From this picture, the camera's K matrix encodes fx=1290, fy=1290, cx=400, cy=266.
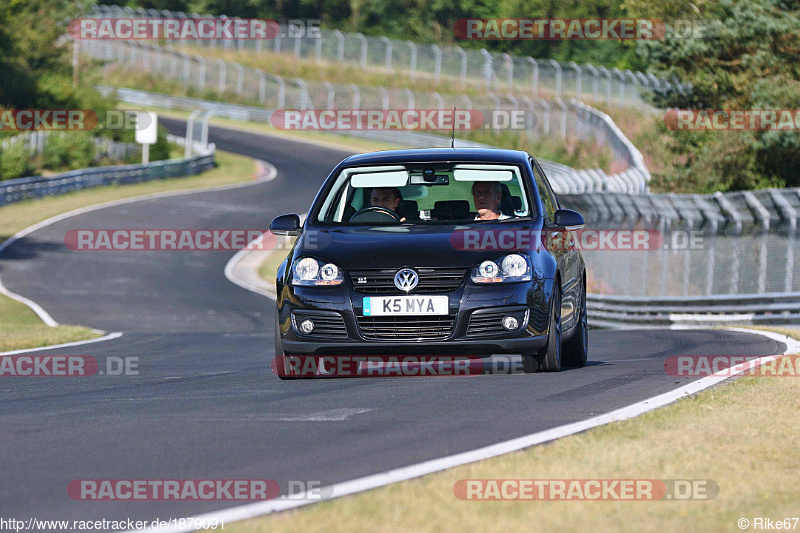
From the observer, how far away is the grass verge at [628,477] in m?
4.56

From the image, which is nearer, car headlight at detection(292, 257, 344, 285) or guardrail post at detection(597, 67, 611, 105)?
car headlight at detection(292, 257, 344, 285)

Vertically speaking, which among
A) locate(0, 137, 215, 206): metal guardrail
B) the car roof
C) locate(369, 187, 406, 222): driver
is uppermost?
the car roof

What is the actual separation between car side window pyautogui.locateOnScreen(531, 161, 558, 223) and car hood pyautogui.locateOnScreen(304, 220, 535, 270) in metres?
0.62

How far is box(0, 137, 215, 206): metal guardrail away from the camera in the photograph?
4128 cm

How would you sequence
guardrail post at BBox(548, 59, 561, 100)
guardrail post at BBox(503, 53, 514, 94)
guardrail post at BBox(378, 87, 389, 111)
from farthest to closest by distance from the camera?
1. guardrail post at BBox(378, 87, 389, 111)
2. guardrail post at BBox(503, 53, 514, 94)
3. guardrail post at BBox(548, 59, 561, 100)

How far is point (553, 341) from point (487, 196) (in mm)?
1309

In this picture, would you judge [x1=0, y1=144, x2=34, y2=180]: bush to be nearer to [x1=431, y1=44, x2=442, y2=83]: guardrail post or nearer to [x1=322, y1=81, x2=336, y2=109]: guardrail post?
[x1=322, y1=81, x2=336, y2=109]: guardrail post

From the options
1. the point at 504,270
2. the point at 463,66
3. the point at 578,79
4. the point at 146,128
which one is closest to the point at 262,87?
the point at 463,66

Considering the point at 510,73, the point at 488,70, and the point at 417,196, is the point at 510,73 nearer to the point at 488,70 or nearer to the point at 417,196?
the point at 488,70

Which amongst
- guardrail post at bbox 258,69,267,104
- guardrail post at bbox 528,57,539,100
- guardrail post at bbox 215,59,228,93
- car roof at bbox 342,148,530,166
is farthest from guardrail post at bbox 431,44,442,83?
car roof at bbox 342,148,530,166

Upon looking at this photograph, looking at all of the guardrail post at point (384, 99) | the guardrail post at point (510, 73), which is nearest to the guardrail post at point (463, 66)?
the guardrail post at point (510, 73)

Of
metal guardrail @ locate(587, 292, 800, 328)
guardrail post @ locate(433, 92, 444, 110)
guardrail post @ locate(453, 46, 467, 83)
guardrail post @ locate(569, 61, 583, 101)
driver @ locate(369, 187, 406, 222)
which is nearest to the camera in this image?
driver @ locate(369, 187, 406, 222)

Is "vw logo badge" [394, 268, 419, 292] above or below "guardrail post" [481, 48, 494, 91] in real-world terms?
below

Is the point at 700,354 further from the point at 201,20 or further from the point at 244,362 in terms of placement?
the point at 201,20
